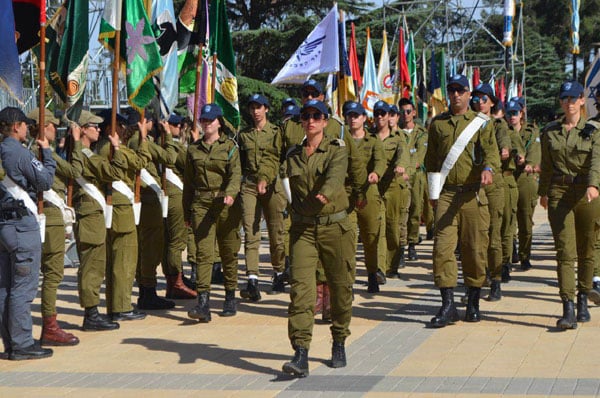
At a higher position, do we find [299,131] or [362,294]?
[299,131]

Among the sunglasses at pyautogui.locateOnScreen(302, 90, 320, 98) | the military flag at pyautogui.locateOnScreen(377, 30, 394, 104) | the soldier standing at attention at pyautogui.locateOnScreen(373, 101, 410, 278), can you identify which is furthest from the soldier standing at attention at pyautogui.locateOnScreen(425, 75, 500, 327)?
the military flag at pyautogui.locateOnScreen(377, 30, 394, 104)

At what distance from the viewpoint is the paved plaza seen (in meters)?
7.30

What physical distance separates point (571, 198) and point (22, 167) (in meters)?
4.88

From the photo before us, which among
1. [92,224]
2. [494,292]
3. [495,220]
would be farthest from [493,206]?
[92,224]

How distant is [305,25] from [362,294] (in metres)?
21.8

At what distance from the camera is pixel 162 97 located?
463 inches

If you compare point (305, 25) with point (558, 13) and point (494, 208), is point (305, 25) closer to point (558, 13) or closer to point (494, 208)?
point (494, 208)

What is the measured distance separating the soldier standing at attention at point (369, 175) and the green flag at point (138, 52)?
89.6 inches

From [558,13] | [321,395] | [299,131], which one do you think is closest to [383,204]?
[299,131]

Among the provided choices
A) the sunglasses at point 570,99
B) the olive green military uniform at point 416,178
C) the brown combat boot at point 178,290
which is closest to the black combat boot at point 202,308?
the brown combat boot at point 178,290

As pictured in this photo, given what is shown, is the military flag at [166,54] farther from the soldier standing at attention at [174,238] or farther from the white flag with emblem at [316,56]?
the white flag with emblem at [316,56]

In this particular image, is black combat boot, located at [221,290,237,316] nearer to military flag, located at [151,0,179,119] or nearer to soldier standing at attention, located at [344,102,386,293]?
soldier standing at attention, located at [344,102,386,293]

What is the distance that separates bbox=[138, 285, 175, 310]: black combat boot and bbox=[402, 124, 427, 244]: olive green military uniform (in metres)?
4.93

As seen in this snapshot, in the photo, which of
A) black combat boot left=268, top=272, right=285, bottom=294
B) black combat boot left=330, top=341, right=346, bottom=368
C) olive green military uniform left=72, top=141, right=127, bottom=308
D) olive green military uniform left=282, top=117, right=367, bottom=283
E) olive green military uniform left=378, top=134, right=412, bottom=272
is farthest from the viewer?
olive green military uniform left=378, top=134, right=412, bottom=272
